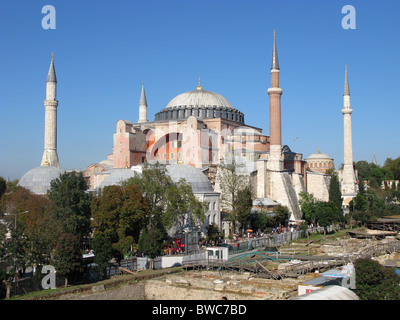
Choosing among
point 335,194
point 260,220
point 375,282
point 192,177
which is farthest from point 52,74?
point 375,282

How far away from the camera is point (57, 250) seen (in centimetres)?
1260

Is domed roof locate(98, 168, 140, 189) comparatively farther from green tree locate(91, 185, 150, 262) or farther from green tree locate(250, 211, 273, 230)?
green tree locate(250, 211, 273, 230)

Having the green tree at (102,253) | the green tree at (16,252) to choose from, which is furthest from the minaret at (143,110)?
the green tree at (16,252)

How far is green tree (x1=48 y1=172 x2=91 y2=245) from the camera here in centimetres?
1684

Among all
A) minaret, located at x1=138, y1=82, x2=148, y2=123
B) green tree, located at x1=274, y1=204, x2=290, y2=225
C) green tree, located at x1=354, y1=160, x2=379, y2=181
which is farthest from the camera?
green tree, located at x1=354, y1=160, x2=379, y2=181

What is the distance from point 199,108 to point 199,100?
40.0 inches

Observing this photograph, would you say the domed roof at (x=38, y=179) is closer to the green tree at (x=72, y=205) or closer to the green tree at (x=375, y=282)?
the green tree at (x=72, y=205)

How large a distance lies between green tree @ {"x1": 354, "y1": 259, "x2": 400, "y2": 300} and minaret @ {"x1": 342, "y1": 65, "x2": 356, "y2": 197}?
79.4 ft

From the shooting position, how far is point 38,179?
2330 centimetres

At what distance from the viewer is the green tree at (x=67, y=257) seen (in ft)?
41.2

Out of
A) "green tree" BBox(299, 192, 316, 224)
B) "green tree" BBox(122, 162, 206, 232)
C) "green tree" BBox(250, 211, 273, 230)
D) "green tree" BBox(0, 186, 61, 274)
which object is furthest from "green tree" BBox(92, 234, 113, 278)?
"green tree" BBox(299, 192, 316, 224)
